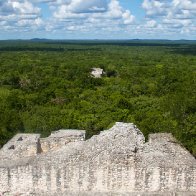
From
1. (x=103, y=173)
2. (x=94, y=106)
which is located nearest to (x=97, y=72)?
(x=94, y=106)

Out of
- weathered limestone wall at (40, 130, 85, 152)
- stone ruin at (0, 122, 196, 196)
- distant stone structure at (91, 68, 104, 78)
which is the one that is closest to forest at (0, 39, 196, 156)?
distant stone structure at (91, 68, 104, 78)

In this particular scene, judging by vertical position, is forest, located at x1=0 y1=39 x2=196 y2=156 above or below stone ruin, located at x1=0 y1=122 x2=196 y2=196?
below

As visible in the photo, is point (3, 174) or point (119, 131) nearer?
point (3, 174)

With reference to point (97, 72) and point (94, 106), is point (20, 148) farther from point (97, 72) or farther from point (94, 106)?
point (97, 72)

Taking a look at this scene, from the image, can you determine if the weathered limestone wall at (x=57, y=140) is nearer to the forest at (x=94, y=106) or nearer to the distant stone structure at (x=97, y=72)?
the forest at (x=94, y=106)

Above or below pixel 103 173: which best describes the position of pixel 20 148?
above

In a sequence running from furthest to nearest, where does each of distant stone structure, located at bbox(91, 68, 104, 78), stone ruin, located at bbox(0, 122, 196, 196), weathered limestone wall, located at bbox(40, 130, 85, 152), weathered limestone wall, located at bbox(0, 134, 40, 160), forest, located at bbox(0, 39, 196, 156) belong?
distant stone structure, located at bbox(91, 68, 104, 78) → forest, located at bbox(0, 39, 196, 156) → weathered limestone wall, located at bbox(40, 130, 85, 152) → weathered limestone wall, located at bbox(0, 134, 40, 160) → stone ruin, located at bbox(0, 122, 196, 196)

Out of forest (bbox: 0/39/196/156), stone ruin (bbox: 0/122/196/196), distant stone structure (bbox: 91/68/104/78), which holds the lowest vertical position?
distant stone structure (bbox: 91/68/104/78)

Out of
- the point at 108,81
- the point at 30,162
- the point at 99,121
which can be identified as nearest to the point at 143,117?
the point at 99,121

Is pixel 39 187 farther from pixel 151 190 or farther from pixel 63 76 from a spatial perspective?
pixel 63 76

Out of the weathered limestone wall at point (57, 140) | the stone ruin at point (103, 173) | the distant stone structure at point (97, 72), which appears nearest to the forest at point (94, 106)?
the distant stone structure at point (97, 72)

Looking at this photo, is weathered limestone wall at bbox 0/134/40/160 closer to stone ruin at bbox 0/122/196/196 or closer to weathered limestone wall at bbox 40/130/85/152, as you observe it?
weathered limestone wall at bbox 40/130/85/152
